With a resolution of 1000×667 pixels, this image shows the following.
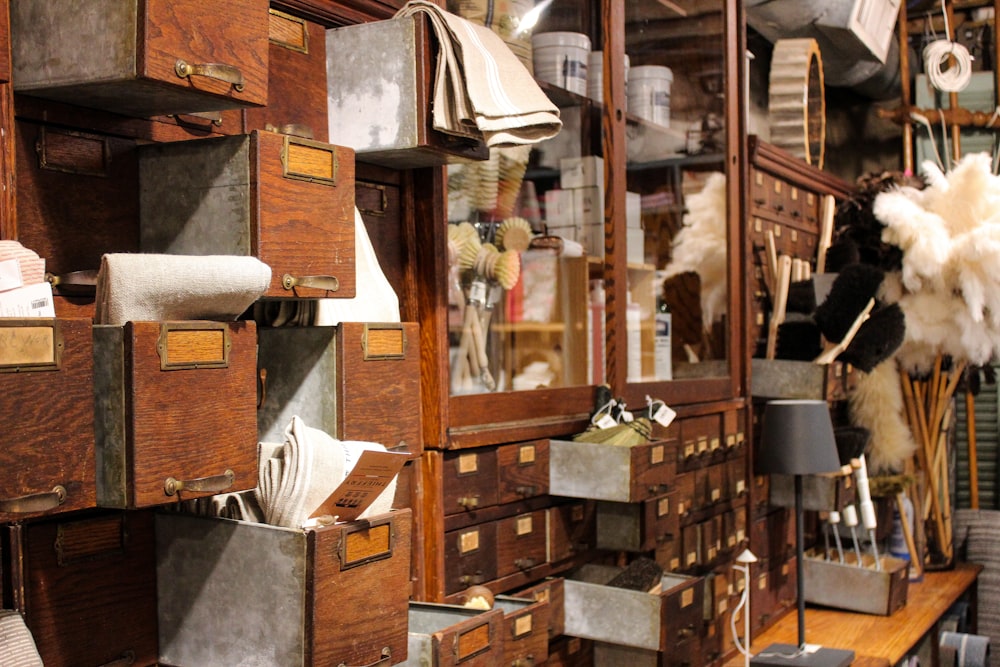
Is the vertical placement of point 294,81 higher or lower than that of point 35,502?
higher

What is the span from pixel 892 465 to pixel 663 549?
69.9 inches

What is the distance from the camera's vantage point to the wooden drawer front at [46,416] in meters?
1.17

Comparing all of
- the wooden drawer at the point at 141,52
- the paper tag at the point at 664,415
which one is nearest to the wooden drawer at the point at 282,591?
the wooden drawer at the point at 141,52

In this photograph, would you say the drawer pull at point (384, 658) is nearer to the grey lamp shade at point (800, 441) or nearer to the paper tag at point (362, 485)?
the paper tag at point (362, 485)

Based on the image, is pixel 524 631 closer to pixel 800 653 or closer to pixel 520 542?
pixel 520 542

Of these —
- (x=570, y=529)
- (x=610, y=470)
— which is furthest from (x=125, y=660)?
(x=570, y=529)

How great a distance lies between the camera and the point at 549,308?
9.18ft

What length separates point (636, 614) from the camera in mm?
2520

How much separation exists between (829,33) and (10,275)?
13.6 ft

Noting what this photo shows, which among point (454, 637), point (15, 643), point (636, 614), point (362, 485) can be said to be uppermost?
point (362, 485)

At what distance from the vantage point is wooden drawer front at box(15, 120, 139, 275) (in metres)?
1.44

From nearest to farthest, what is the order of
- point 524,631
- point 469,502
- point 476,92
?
point 476,92 < point 524,631 < point 469,502

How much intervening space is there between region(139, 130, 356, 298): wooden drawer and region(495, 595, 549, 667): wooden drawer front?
2.73 ft

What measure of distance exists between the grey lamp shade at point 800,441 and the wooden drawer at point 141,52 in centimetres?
210
